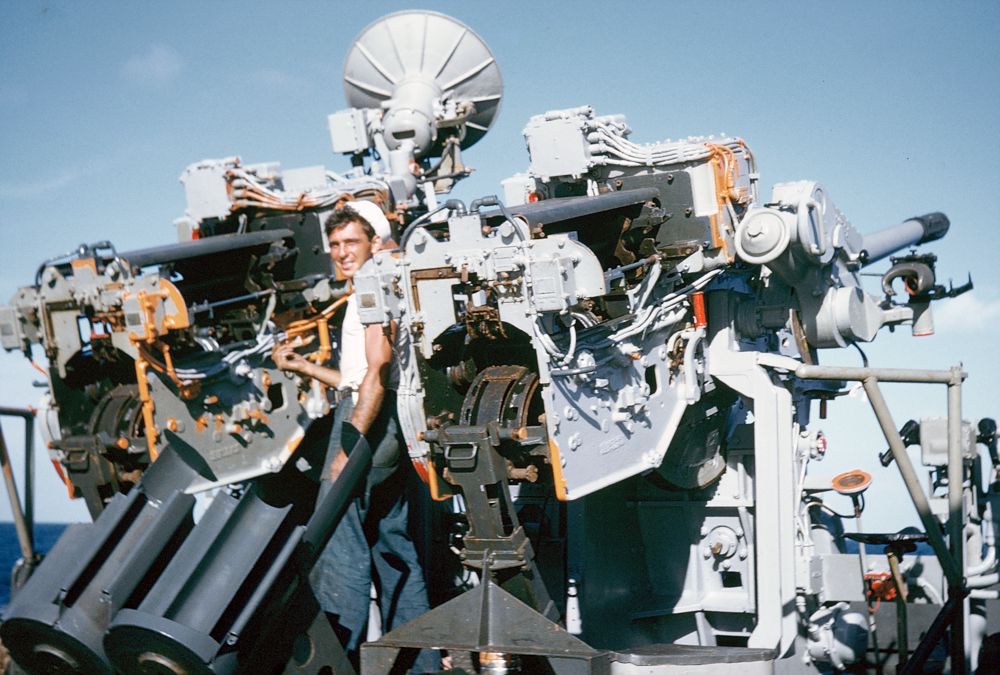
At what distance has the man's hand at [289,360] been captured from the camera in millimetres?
9641

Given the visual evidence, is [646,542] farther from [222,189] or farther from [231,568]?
[222,189]

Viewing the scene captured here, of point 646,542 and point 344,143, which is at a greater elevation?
point 344,143

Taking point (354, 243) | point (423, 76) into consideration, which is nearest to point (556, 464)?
point (354, 243)

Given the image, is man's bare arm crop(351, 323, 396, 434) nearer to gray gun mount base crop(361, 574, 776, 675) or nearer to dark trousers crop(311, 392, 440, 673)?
dark trousers crop(311, 392, 440, 673)

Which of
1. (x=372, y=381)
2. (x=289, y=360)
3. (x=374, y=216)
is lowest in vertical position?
(x=372, y=381)

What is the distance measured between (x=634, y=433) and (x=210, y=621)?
9.57 ft

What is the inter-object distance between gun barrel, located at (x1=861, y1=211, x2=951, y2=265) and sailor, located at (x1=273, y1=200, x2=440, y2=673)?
4300 millimetres

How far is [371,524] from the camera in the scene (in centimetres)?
859

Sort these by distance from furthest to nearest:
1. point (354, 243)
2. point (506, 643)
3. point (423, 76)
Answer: point (423, 76), point (354, 243), point (506, 643)

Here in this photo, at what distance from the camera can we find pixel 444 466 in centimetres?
732

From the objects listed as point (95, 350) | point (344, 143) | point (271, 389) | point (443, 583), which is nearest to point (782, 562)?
point (443, 583)

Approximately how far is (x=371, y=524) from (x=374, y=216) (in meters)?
2.42

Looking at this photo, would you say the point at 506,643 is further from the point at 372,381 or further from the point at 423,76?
the point at 423,76

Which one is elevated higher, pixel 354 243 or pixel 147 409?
pixel 354 243
